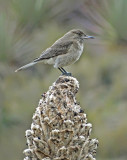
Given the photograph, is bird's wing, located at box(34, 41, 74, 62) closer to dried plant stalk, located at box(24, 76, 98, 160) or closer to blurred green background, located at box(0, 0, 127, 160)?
blurred green background, located at box(0, 0, 127, 160)

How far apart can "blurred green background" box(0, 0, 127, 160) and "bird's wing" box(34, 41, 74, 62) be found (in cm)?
178

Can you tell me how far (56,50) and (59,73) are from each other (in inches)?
182

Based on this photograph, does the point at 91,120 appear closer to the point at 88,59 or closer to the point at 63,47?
the point at 88,59

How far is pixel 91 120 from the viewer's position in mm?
9070

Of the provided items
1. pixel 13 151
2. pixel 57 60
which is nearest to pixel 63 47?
pixel 57 60

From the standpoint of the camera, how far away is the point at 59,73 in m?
9.09

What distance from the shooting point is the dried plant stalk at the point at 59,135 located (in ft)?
6.55

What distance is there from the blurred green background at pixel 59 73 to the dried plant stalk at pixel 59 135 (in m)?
4.31

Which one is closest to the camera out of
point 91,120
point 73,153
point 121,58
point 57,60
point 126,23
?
point 73,153

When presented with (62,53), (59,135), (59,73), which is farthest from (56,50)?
(59,73)

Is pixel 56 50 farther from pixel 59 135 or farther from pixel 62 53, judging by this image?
pixel 59 135

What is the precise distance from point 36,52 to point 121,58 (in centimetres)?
192

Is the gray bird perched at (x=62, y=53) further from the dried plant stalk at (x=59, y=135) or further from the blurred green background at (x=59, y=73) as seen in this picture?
the dried plant stalk at (x=59, y=135)

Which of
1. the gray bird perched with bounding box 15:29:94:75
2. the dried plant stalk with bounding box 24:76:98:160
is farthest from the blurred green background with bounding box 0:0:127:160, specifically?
the dried plant stalk with bounding box 24:76:98:160
